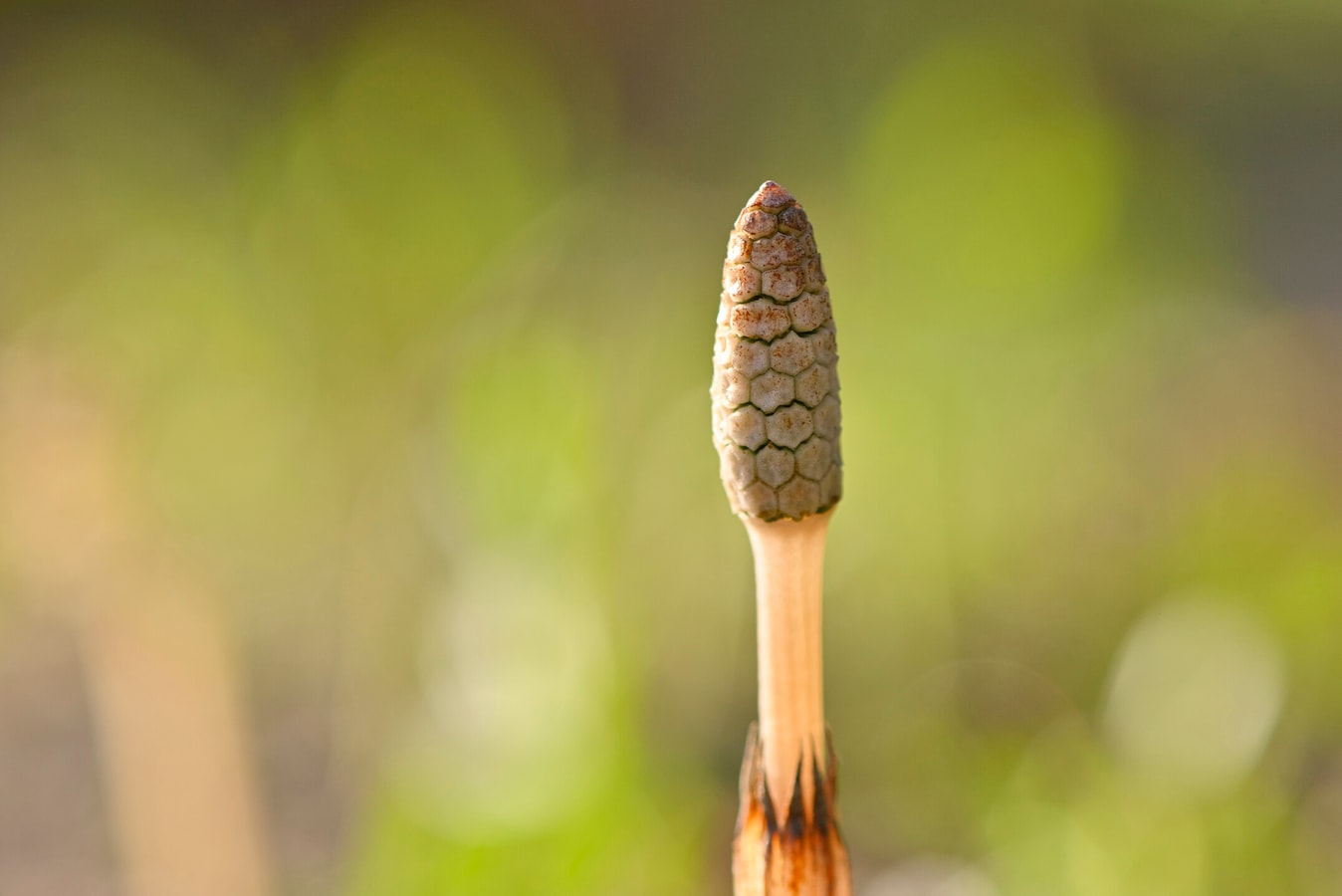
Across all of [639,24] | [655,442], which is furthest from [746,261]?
[639,24]

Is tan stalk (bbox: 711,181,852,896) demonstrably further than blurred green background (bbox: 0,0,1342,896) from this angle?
No

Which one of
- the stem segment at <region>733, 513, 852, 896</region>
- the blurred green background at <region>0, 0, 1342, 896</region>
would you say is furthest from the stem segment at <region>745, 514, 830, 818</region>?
the blurred green background at <region>0, 0, 1342, 896</region>

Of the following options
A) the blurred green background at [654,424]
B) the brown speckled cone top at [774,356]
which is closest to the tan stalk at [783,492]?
the brown speckled cone top at [774,356]

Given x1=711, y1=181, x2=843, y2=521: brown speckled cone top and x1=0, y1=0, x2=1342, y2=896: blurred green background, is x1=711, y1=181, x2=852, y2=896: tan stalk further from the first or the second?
x1=0, y1=0, x2=1342, y2=896: blurred green background

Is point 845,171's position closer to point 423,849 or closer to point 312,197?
point 312,197

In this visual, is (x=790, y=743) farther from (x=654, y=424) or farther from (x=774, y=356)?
(x=654, y=424)

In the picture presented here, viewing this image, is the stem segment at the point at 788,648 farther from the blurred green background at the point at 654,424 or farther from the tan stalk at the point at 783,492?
the blurred green background at the point at 654,424
